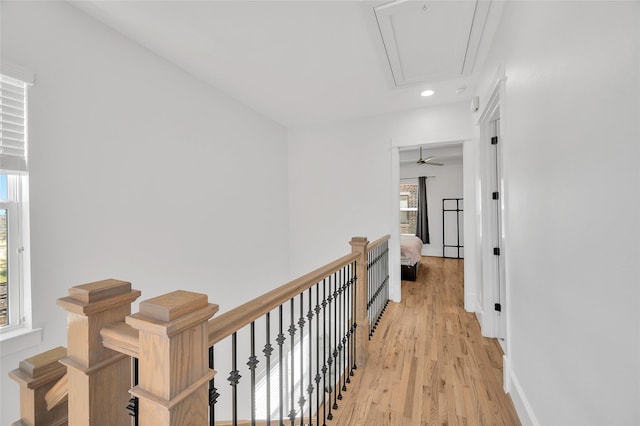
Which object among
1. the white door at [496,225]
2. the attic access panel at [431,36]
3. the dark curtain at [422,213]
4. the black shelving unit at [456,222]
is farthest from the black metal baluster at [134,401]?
the black shelving unit at [456,222]

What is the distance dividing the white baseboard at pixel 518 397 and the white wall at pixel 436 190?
6034 mm

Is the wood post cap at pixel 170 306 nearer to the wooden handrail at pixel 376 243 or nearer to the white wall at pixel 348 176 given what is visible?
the wooden handrail at pixel 376 243

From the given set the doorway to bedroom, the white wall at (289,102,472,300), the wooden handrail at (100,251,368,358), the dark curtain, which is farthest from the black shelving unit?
the wooden handrail at (100,251,368,358)

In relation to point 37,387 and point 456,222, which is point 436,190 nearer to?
point 456,222

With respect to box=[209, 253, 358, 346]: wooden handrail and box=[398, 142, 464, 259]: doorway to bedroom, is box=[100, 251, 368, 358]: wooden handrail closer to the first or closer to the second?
box=[209, 253, 358, 346]: wooden handrail

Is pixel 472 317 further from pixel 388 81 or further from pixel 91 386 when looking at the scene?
pixel 91 386

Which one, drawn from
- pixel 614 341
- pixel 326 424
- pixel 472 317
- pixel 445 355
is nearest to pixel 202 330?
pixel 614 341

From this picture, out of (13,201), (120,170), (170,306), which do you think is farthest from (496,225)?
(13,201)

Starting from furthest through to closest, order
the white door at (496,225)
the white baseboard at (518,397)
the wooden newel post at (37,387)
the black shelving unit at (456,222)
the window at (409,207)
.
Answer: the window at (409,207) < the black shelving unit at (456,222) < the white door at (496,225) < the white baseboard at (518,397) < the wooden newel post at (37,387)

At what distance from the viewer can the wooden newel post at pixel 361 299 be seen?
91.0 inches

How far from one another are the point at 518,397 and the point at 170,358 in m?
2.02

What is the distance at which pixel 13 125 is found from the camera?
1620 mm

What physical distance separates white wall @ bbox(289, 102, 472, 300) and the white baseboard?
1.95m

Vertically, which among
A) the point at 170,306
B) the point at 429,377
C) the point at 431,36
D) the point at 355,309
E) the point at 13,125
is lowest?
the point at 429,377
